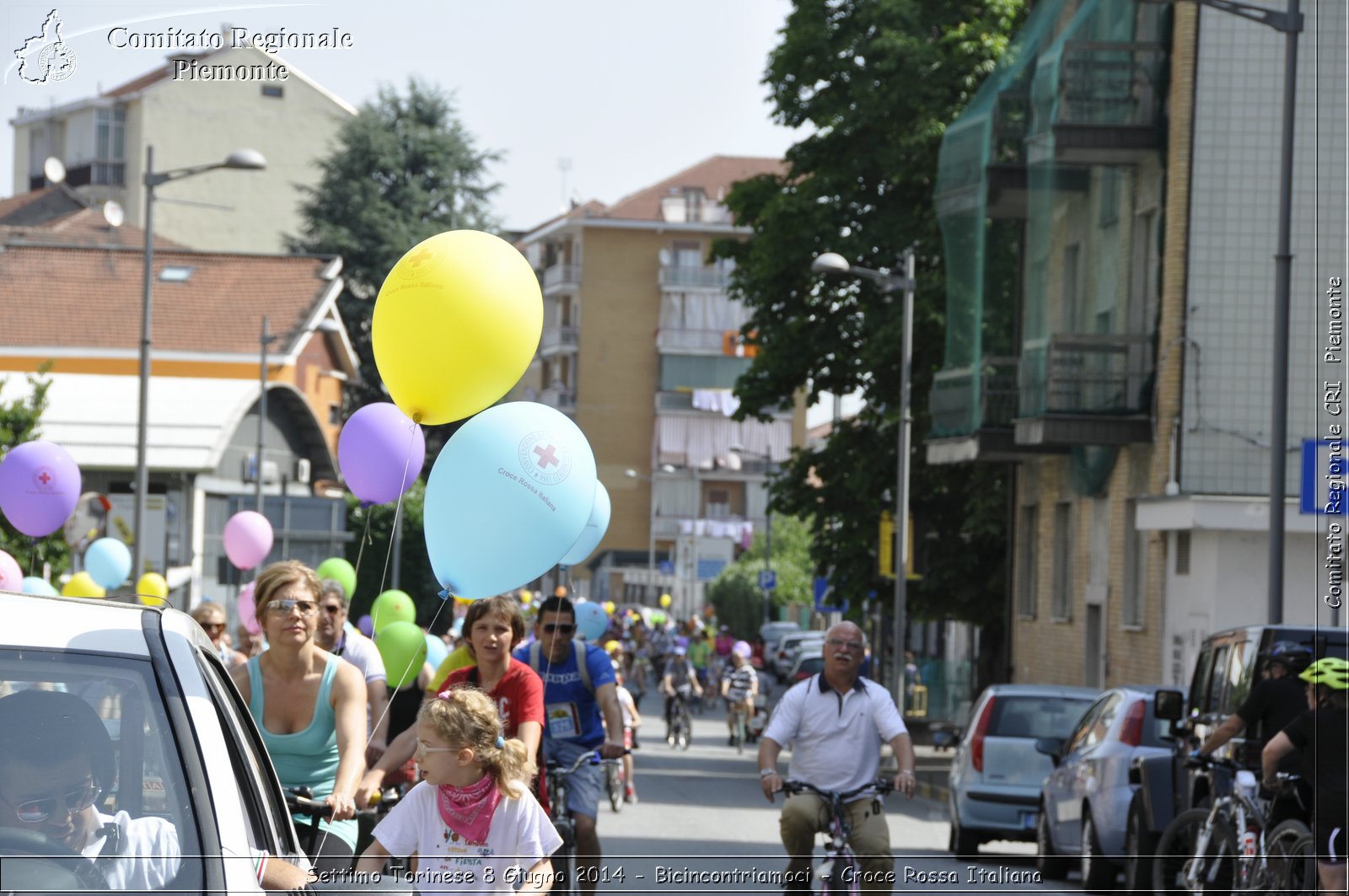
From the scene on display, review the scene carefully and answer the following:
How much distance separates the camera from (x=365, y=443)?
10.0m

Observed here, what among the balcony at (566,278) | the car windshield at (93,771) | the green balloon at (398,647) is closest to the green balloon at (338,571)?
the green balloon at (398,647)

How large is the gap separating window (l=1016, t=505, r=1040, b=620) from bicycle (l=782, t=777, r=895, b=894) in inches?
909

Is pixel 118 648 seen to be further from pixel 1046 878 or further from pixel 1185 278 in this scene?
pixel 1185 278

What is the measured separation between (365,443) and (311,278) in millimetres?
49976

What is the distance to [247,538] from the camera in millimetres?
19500

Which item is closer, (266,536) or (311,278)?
(266,536)

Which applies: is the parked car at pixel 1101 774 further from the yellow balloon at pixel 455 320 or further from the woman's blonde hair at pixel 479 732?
the woman's blonde hair at pixel 479 732

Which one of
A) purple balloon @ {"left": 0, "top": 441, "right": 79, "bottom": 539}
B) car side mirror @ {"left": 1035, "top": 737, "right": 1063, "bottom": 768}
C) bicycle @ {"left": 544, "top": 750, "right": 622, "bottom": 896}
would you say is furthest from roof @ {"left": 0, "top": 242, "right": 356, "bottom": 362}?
bicycle @ {"left": 544, "top": 750, "right": 622, "bottom": 896}

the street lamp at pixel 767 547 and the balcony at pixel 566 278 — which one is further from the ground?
the balcony at pixel 566 278

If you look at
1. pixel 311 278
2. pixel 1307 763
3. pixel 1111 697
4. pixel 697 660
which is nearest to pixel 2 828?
pixel 1307 763

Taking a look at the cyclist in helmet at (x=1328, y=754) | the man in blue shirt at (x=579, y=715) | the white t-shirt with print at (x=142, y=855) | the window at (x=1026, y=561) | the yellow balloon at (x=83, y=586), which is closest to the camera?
the white t-shirt with print at (x=142, y=855)

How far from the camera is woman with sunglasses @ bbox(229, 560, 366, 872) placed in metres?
6.94

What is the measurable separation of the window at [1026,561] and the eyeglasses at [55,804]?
1158 inches

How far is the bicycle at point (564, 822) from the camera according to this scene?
10.5 metres
